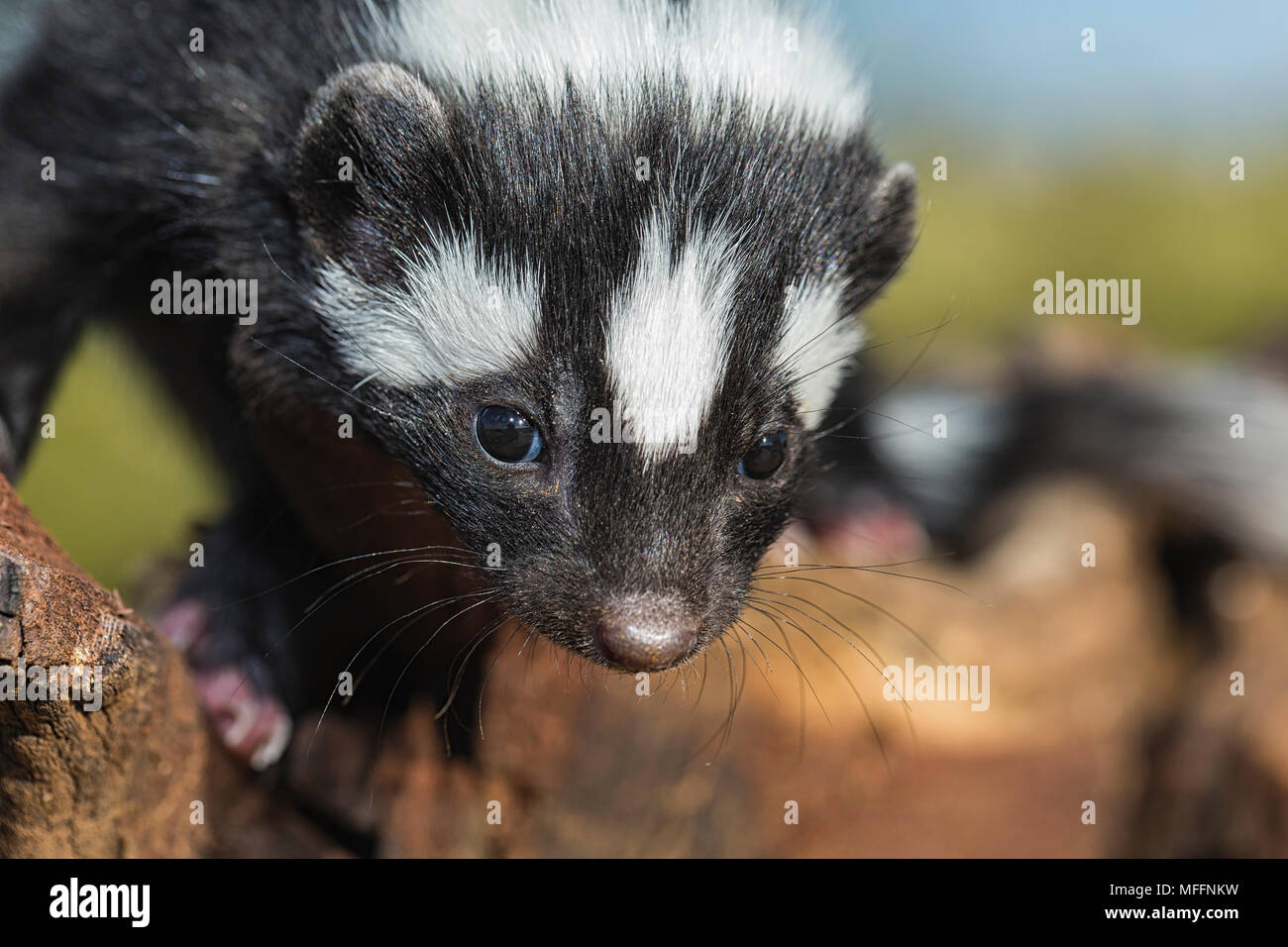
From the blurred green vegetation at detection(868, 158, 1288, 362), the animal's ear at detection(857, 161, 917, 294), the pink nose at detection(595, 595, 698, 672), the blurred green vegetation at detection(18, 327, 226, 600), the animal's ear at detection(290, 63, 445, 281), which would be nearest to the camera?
the pink nose at detection(595, 595, 698, 672)

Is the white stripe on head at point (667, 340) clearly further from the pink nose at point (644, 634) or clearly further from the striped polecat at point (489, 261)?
the pink nose at point (644, 634)

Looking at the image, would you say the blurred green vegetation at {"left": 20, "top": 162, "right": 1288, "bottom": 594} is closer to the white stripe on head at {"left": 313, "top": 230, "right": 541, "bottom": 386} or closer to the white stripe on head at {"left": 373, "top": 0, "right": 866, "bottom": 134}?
the white stripe on head at {"left": 373, "top": 0, "right": 866, "bottom": 134}

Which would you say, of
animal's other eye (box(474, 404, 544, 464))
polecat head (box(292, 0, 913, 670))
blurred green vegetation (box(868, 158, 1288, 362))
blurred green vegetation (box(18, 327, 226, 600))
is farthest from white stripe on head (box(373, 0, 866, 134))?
blurred green vegetation (box(868, 158, 1288, 362))

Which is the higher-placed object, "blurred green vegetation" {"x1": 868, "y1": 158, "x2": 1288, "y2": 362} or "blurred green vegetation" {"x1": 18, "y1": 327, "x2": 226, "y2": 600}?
"blurred green vegetation" {"x1": 868, "y1": 158, "x2": 1288, "y2": 362}

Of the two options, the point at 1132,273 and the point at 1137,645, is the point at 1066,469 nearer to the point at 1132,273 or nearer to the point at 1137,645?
the point at 1137,645

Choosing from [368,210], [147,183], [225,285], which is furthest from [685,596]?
[147,183]

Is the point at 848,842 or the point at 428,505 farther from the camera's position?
the point at 848,842

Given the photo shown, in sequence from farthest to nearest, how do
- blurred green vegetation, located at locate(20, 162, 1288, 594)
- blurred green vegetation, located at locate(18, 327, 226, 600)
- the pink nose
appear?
blurred green vegetation, located at locate(20, 162, 1288, 594) < blurred green vegetation, located at locate(18, 327, 226, 600) < the pink nose

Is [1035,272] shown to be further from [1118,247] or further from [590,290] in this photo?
[590,290]
